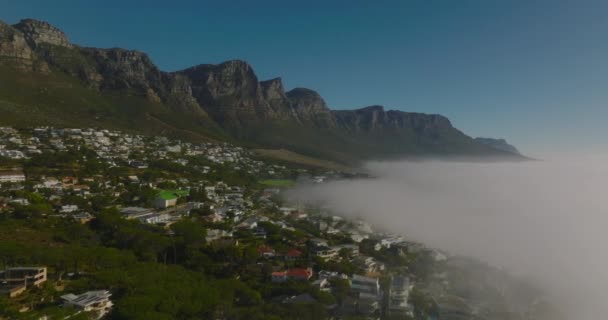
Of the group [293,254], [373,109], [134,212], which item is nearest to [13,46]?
[134,212]

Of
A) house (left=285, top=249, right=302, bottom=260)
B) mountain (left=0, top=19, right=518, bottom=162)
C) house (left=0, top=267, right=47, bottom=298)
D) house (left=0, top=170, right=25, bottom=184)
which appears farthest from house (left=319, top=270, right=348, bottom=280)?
mountain (left=0, top=19, right=518, bottom=162)

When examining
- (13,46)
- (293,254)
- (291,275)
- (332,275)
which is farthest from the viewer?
(13,46)

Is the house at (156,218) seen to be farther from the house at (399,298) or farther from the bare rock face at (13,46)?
the bare rock face at (13,46)

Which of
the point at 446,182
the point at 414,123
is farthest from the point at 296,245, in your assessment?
the point at 414,123

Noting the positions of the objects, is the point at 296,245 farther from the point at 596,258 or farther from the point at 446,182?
the point at 446,182

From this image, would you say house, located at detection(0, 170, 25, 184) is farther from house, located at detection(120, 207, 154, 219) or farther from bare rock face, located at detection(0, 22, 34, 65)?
bare rock face, located at detection(0, 22, 34, 65)

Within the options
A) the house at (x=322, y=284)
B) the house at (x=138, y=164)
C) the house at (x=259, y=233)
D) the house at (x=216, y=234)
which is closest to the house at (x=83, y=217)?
the house at (x=216, y=234)

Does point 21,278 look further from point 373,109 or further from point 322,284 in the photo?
point 373,109
